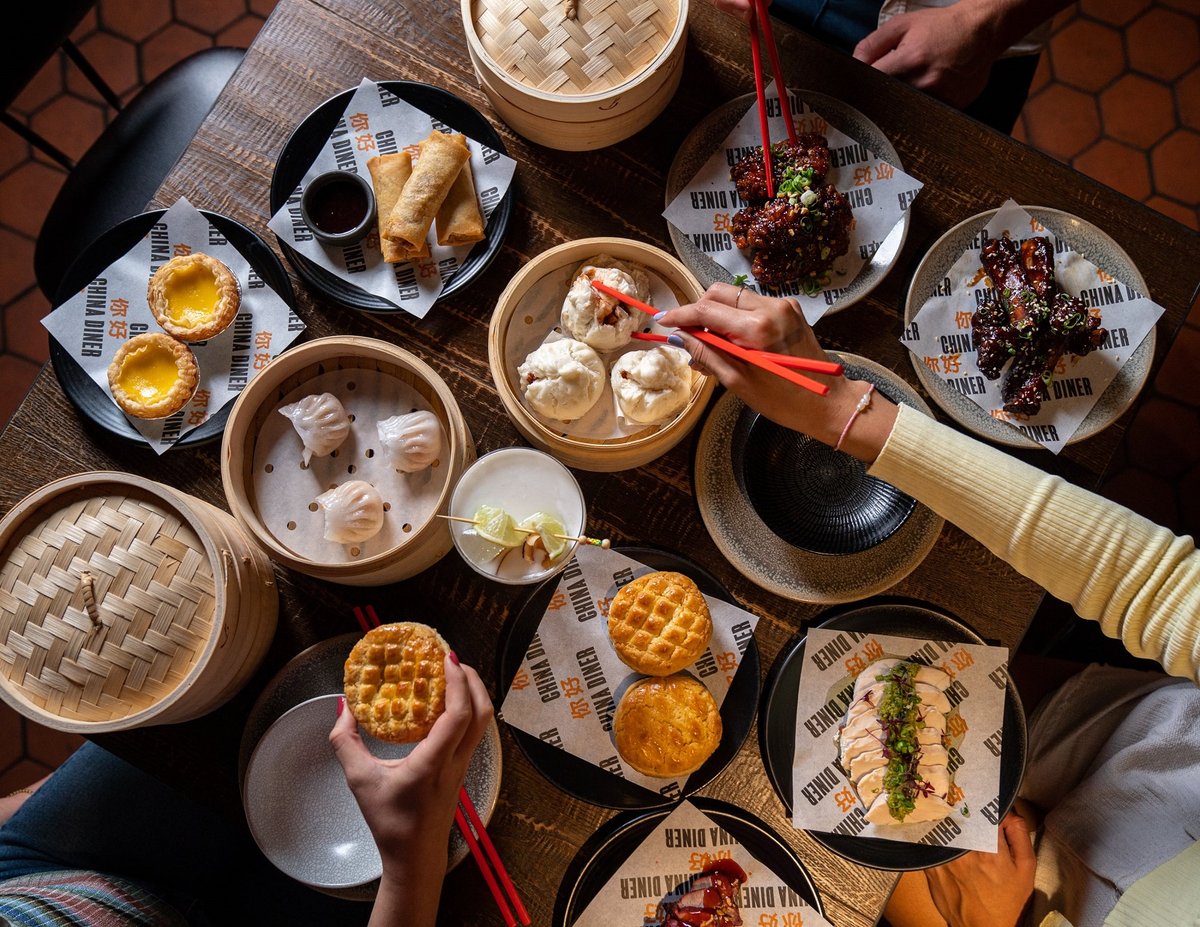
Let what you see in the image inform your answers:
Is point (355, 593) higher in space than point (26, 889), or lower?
higher

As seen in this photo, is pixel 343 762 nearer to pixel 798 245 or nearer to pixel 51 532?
pixel 51 532

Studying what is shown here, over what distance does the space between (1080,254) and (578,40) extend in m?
1.37

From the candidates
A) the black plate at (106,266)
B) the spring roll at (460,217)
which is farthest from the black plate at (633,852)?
the spring roll at (460,217)

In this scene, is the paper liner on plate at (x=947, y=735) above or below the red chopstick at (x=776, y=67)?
below

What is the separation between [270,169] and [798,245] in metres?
1.41

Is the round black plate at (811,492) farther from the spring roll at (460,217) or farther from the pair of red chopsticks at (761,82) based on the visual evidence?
the spring roll at (460,217)

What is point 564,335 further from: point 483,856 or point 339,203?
point 483,856

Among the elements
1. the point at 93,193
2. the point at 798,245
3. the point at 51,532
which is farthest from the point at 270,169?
the point at 798,245

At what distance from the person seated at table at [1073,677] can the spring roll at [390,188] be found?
0.72 metres

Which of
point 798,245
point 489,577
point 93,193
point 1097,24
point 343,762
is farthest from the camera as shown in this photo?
point 1097,24

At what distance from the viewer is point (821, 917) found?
203 centimetres

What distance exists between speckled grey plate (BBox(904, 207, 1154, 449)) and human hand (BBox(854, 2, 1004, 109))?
47 centimetres

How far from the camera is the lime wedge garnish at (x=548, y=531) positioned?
1.95m

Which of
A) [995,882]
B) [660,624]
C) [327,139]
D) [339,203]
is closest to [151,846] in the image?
[660,624]
